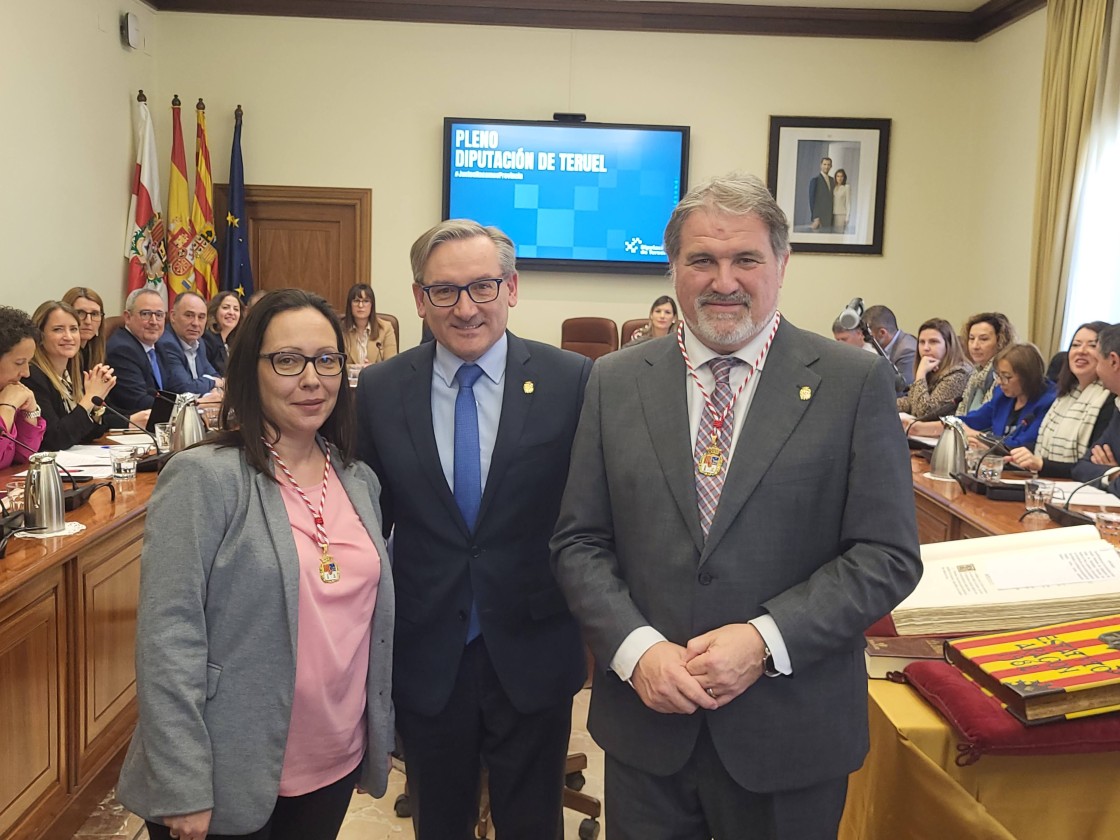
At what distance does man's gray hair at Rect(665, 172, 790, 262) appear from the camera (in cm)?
147

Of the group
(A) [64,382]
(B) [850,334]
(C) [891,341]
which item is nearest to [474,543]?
(A) [64,382]

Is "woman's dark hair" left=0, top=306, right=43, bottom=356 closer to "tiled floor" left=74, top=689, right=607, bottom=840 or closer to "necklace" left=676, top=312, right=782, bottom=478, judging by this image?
"tiled floor" left=74, top=689, right=607, bottom=840

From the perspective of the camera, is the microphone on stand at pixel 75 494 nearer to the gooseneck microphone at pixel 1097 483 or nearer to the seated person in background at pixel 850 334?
the gooseneck microphone at pixel 1097 483

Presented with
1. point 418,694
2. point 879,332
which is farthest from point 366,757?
point 879,332

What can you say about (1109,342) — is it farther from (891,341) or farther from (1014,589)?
(891,341)

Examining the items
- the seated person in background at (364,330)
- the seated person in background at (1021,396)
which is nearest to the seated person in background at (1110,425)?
the seated person in background at (1021,396)

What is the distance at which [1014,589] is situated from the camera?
6.44 ft

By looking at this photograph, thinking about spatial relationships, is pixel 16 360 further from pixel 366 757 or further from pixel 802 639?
pixel 802 639

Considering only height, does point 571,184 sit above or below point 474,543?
above

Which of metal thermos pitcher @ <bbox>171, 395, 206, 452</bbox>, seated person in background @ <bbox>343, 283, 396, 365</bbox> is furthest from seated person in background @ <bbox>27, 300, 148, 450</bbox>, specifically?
seated person in background @ <bbox>343, 283, 396, 365</bbox>

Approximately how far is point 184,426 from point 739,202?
287 cm

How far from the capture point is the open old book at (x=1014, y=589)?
1921 mm

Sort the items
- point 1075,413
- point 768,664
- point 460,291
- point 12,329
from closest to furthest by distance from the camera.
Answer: point 768,664 < point 460,291 < point 12,329 < point 1075,413

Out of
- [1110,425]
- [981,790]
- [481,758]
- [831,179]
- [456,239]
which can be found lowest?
[481,758]
